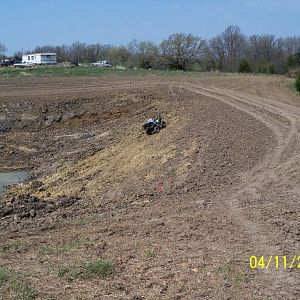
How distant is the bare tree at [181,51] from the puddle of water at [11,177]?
50711mm

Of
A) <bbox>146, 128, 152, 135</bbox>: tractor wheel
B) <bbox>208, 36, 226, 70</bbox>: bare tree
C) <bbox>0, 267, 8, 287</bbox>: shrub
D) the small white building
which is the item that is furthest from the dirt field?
the small white building

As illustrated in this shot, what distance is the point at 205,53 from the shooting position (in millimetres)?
73625

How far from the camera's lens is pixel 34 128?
92.8ft

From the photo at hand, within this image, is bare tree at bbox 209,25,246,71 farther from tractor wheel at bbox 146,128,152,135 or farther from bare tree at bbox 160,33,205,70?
tractor wheel at bbox 146,128,152,135

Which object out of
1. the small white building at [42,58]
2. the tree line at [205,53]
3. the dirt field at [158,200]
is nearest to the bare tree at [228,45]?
the tree line at [205,53]

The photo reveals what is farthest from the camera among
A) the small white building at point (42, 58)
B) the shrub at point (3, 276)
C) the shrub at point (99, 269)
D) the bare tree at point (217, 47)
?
the small white building at point (42, 58)

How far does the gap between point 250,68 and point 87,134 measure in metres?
32.8

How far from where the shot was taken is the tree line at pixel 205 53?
65325 millimetres

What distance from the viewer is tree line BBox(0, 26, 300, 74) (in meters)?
65.3

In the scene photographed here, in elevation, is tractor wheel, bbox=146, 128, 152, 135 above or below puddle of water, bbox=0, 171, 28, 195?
above
